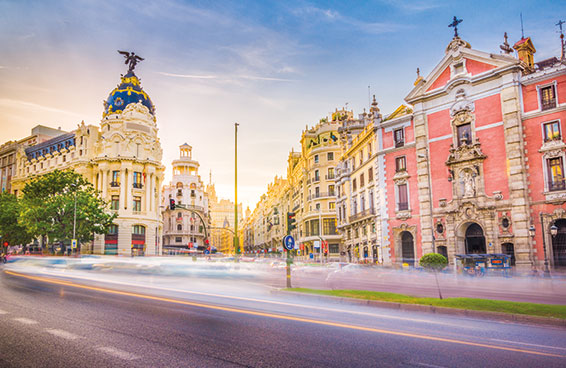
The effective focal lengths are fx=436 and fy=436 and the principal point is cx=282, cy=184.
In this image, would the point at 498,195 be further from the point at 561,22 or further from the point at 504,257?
the point at 561,22

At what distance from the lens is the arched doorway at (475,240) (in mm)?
34250

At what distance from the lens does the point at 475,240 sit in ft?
114

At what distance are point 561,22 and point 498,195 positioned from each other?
54.6ft

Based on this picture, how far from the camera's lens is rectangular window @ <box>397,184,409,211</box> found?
3881cm

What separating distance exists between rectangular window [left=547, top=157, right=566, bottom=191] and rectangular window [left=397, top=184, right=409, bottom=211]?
11.3 metres

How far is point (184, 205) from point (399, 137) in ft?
236

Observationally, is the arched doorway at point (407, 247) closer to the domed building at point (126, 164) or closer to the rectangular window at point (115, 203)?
the domed building at point (126, 164)

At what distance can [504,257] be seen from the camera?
27891 millimetres

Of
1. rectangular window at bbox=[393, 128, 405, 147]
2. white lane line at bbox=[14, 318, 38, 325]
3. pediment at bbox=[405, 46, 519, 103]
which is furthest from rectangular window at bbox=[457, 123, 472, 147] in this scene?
white lane line at bbox=[14, 318, 38, 325]

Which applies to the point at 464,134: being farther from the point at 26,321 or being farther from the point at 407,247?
the point at 26,321

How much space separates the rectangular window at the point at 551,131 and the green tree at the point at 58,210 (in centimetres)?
4349

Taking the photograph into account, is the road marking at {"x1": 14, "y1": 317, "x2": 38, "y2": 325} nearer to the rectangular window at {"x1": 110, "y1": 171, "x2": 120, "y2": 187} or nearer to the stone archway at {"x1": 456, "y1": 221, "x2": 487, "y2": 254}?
the stone archway at {"x1": 456, "y1": 221, "x2": 487, "y2": 254}

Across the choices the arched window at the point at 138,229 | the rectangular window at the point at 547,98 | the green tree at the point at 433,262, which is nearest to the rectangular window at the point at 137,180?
the arched window at the point at 138,229

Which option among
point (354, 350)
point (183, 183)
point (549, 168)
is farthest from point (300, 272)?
point (183, 183)
